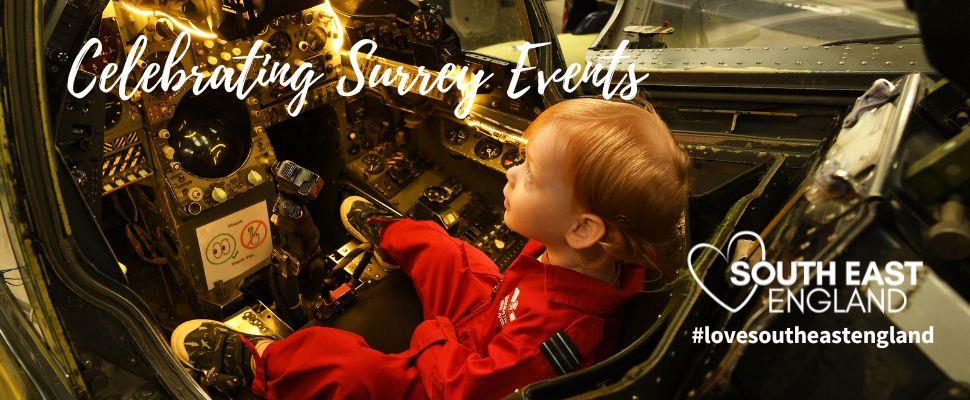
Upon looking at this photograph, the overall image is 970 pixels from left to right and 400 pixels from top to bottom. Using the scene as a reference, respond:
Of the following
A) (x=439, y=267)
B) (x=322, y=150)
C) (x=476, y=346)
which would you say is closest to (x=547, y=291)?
(x=476, y=346)

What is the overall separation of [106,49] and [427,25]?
1159 millimetres

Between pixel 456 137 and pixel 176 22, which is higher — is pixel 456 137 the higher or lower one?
the lower one

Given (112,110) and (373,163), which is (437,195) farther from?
(112,110)

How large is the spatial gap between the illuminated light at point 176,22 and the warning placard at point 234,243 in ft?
2.42

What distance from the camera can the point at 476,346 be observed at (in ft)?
5.91

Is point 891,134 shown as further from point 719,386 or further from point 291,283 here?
point 291,283

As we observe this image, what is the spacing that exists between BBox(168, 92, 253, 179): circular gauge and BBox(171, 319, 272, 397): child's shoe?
77cm

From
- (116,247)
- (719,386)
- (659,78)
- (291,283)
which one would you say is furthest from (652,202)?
(116,247)

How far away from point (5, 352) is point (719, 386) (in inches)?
61.4

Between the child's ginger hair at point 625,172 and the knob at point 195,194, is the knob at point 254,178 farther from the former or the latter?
the child's ginger hair at point 625,172

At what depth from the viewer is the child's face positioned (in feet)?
4.89

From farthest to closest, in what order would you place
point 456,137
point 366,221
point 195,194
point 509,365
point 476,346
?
point 456,137 → point 366,221 → point 195,194 → point 476,346 → point 509,365

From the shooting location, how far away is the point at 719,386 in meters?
1.01

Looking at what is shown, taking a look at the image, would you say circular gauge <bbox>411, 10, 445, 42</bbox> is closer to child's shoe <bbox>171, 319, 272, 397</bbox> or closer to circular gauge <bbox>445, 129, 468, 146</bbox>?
circular gauge <bbox>445, 129, 468, 146</bbox>
